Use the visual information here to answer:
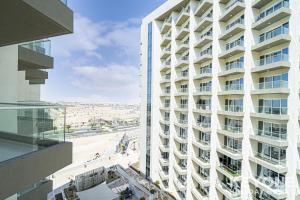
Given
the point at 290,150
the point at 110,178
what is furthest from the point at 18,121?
the point at 110,178

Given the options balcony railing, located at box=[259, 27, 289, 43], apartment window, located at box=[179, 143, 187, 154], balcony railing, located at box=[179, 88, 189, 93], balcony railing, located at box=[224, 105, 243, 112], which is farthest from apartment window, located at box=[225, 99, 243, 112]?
apartment window, located at box=[179, 143, 187, 154]

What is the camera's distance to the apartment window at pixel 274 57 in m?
14.9

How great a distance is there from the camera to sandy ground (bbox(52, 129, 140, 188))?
34.3 m

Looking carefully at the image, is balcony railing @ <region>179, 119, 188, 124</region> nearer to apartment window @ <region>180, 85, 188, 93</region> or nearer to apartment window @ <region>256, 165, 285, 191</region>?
apartment window @ <region>180, 85, 188, 93</region>

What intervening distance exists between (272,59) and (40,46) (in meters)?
15.3

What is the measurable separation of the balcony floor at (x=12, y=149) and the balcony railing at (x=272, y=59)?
52.4ft

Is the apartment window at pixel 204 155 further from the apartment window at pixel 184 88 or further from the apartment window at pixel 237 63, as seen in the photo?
the apartment window at pixel 237 63

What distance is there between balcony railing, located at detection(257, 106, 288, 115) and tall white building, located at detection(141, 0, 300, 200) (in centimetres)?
7

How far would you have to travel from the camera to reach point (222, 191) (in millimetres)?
19672

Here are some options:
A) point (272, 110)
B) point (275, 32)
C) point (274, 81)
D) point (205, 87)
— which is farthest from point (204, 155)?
point (275, 32)

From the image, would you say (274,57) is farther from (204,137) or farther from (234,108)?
(204,137)

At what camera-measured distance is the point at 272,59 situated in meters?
15.9

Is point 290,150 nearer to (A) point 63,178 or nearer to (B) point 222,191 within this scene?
(B) point 222,191

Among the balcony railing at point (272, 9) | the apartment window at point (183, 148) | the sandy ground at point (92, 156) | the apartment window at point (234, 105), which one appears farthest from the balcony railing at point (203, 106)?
the sandy ground at point (92, 156)
